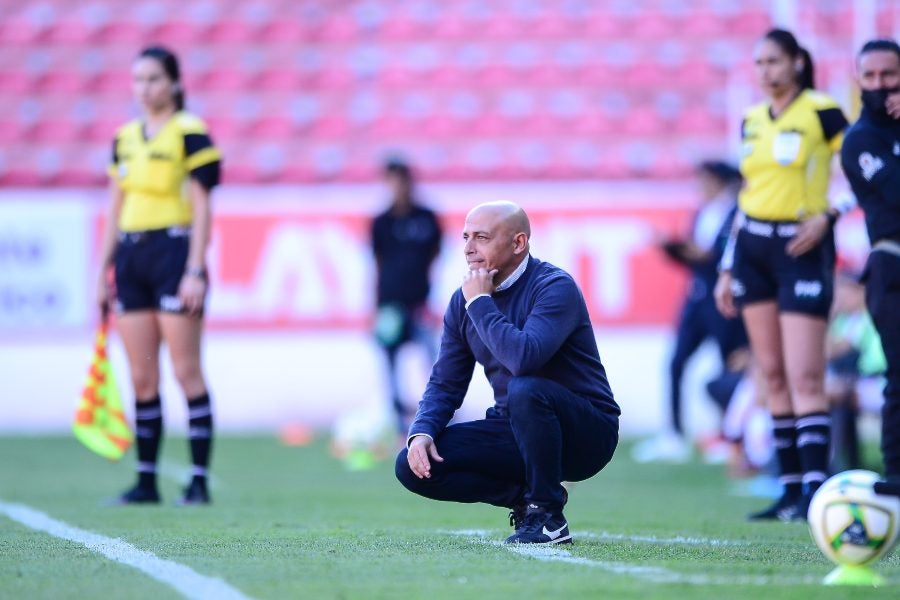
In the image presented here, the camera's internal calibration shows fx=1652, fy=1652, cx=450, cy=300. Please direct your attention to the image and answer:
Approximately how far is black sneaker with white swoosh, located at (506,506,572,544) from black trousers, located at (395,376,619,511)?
4cm

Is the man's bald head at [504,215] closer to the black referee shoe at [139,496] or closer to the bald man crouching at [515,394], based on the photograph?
the bald man crouching at [515,394]

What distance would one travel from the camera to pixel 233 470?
11.4 m

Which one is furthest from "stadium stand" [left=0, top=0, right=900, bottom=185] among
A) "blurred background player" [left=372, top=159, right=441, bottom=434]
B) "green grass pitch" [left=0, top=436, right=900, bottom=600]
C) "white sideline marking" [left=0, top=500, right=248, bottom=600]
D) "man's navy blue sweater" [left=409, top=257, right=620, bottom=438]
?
"man's navy blue sweater" [left=409, top=257, right=620, bottom=438]

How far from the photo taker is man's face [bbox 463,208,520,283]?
577 centimetres

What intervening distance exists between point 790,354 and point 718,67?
10189 mm

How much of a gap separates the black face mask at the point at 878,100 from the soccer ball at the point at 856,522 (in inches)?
78.4

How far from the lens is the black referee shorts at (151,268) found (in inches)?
331

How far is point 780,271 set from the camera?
24.9 feet

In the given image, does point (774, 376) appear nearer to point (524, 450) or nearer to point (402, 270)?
point (524, 450)

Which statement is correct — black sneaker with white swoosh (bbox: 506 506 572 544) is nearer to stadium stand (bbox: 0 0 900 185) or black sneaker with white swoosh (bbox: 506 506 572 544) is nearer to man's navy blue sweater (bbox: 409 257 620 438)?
man's navy blue sweater (bbox: 409 257 620 438)

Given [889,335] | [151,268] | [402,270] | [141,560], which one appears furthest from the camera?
[402,270]

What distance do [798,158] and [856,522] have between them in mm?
3149

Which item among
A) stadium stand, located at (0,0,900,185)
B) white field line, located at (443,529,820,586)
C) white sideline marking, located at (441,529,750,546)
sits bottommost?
white sideline marking, located at (441,529,750,546)

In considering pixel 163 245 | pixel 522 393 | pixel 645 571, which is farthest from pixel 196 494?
pixel 645 571
